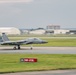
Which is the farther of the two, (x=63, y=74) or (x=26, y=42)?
(x=26, y=42)

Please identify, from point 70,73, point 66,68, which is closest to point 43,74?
point 70,73

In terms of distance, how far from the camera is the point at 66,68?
29.1 metres

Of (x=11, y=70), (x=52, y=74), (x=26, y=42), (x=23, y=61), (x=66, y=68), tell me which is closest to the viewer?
(x=52, y=74)

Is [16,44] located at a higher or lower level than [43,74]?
lower

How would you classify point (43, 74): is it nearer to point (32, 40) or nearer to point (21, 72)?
point (21, 72)

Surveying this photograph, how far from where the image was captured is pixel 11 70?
1070 inches

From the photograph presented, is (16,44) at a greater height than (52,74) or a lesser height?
lesser

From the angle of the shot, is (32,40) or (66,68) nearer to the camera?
(66,68)

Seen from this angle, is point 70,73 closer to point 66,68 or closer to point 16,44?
point 66,68

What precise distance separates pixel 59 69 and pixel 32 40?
123 feet

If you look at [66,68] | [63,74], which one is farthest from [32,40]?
[63,74]

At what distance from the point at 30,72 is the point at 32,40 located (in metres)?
39.5

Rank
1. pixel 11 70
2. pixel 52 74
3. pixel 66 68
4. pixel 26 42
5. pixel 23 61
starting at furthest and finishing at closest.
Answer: pixel 26 42 → pixel 23 61 → pixel 66 68 → pixel 11 70 → pixel 52 74

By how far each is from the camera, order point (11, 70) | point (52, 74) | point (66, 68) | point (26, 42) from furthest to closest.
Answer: point (26, 42) < point (66, 68) < point (11, 70) < point (52, 74)
